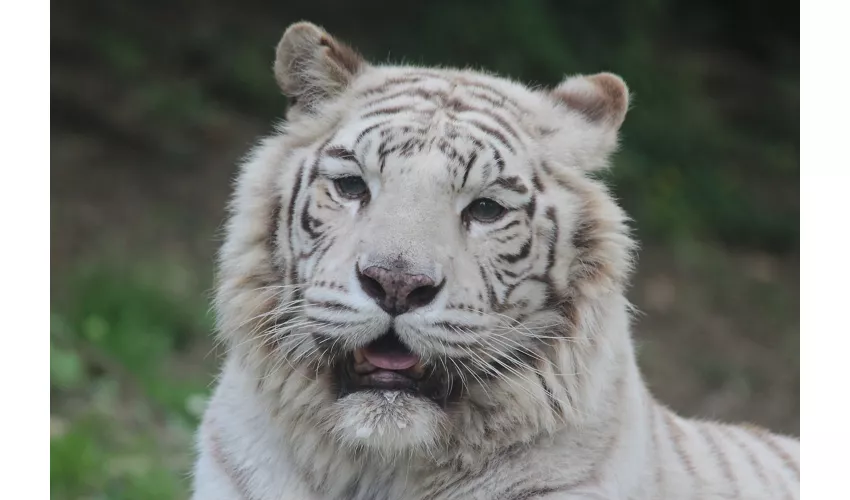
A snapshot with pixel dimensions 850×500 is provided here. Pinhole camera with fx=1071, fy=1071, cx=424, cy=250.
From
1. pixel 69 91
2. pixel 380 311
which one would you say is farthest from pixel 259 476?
pixel 69 91

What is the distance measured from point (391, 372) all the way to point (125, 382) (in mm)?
2775

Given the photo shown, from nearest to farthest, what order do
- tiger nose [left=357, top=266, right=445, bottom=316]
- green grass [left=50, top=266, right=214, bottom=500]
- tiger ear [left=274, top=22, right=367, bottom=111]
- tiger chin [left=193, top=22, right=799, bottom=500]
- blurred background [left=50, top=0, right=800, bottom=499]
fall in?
tiger nose [left=357, top=266, right=445, bottom=316]
tiger chin [left=193, top=22, right=799, bottom=500]
tiger ear [left=274, top=22, right=367, bottom=111]
green grass [left=50, top=266, right=214, bottom=500]
blurred background [left=50, top=0, right=800, bottom=499]

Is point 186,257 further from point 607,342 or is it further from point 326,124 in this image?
point 607,342

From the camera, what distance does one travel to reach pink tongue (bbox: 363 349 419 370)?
220cm

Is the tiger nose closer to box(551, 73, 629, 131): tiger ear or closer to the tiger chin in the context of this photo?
the tiger chin

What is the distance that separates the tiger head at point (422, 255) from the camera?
220 cm

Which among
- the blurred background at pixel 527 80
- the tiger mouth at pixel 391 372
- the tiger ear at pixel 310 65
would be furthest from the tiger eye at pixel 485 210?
the blurred background at pixel 527 80

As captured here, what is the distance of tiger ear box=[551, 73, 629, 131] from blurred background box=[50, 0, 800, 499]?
2.89 meters

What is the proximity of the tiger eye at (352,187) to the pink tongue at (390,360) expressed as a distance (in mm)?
361

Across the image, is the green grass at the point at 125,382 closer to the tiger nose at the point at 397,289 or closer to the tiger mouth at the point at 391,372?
the tiger mouth at the point at 391,372

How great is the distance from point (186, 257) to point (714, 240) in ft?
11.2

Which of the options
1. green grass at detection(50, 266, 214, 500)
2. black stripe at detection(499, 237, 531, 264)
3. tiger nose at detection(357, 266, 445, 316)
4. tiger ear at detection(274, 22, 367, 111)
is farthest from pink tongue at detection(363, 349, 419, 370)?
green grass at detection(50, 266, 214, 500)

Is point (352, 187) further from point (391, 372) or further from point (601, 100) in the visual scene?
point (601, 100)

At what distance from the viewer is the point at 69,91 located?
6418 millimetres
